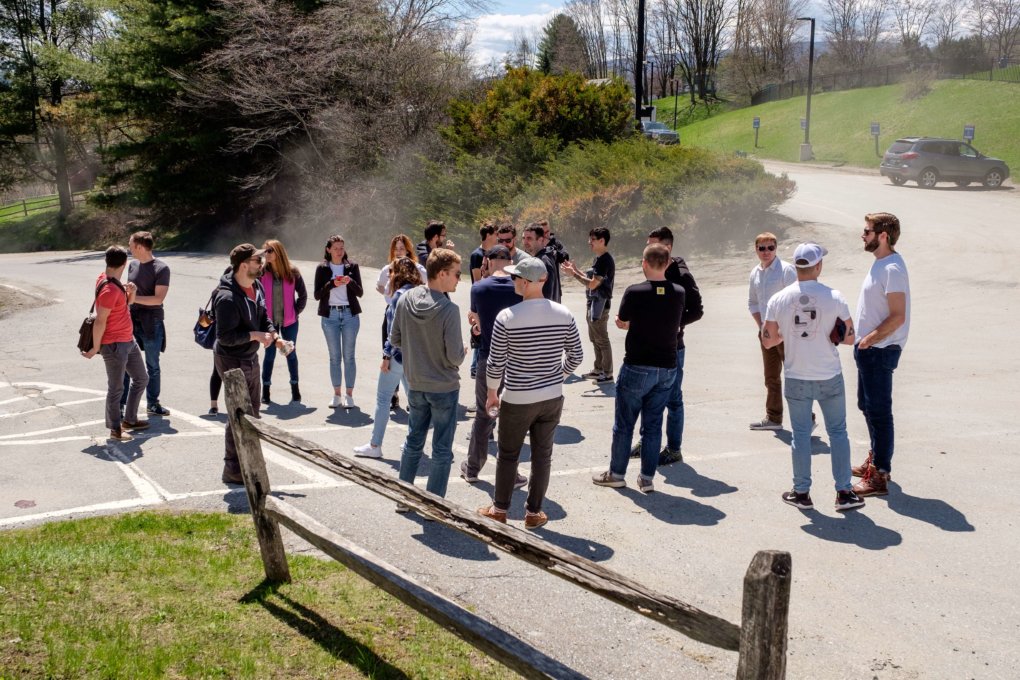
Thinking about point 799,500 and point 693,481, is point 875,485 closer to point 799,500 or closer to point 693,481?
point 799,500

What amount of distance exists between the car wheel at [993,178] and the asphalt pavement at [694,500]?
2039cm

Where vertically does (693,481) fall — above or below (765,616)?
below

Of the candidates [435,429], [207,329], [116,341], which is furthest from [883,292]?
[116,341]

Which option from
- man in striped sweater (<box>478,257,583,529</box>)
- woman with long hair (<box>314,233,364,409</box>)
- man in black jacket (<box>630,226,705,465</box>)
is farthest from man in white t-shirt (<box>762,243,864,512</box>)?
woman with long hair (<box>314,233,364,409</box>)

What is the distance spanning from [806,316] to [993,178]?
2991 centimetres

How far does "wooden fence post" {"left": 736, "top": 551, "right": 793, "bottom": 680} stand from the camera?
3.01 metres

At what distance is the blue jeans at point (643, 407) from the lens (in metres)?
6.86

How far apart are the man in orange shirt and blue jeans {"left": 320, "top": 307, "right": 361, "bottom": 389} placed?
1918 mm

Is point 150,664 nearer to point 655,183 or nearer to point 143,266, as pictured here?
point 143,266

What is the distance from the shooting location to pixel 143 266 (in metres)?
9.36

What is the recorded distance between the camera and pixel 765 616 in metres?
3.04

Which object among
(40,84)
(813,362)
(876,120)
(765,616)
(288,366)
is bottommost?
(288,366)

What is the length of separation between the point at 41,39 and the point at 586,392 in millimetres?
46353

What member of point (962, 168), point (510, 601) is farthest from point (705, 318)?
point (962, 168)
